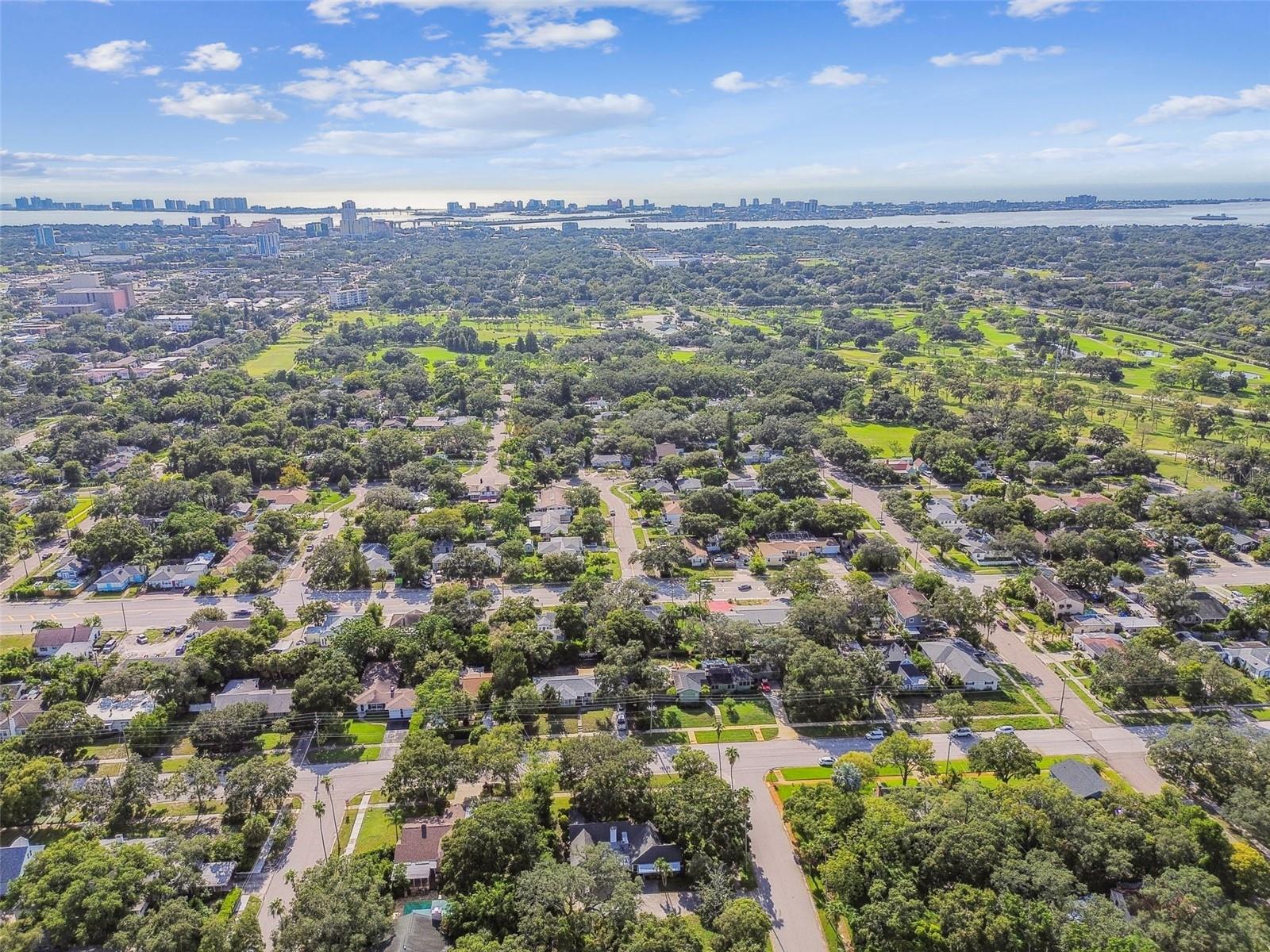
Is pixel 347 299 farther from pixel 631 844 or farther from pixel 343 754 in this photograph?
pixel 631 844

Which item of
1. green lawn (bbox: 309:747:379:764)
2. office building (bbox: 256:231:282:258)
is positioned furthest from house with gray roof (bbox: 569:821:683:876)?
office building (bbox: 256:231:282:258)

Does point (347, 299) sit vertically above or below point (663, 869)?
above

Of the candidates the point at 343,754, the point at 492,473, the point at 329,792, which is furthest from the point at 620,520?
the point at 329,792

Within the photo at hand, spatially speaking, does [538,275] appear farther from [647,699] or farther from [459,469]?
[647,699]

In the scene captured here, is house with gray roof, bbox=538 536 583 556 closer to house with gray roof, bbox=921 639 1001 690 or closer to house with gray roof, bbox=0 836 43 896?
house with gray roof, bbox=921 639 1001 690

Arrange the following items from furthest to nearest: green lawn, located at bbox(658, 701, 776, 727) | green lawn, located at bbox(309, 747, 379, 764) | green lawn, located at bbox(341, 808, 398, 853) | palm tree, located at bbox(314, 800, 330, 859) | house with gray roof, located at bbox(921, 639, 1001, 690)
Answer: house with gray roof, located at bbox(921, 639, 1001, 690) < green lawn, located at bbox(658, 701, 776, 727) < green lawn, located at bbox(309, 747, 379, 764) < green lawn, located at bbox(341, 808, 398, 853) < palm tree, located at bbox(314, 800, 330, 859)

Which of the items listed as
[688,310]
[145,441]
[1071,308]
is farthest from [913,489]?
[1071,308]

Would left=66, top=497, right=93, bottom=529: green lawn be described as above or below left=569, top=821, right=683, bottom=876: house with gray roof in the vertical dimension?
above
